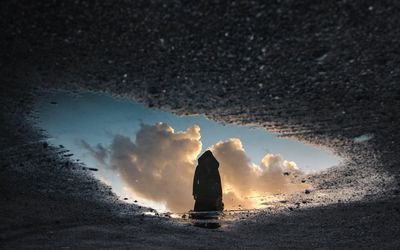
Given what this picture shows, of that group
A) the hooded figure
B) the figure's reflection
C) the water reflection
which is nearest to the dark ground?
the water reflection

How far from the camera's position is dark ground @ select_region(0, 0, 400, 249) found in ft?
6.78

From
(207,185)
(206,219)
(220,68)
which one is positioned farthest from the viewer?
(207,185)

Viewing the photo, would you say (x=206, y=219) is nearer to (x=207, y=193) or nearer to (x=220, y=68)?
(x=207, y=193)

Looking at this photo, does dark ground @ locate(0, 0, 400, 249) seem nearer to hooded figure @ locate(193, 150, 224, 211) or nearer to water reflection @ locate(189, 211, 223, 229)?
water reflection @ locate(189, 211, 223, 229)

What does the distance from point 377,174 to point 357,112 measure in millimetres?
1609

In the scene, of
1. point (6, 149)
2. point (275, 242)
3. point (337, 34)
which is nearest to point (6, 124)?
point (6, 149)

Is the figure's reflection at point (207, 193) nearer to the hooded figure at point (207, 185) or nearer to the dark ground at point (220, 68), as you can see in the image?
the hooded figure at point (207, 185)

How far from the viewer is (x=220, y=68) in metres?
2.52

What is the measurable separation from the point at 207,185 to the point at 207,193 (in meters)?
0.26

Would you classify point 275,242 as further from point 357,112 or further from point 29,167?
point 29,167

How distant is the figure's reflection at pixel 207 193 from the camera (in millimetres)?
5557

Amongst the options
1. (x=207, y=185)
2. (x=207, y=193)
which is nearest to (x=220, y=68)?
(x=207, y=193)

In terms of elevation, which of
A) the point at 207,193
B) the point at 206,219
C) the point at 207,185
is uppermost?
the point at 207,185

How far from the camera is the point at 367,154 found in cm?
389
